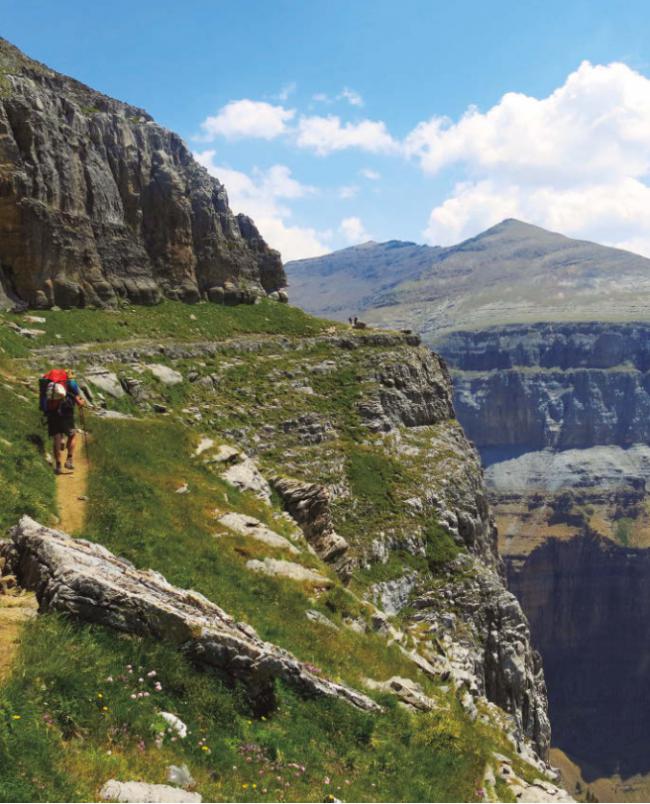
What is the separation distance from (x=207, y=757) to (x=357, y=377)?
151 ft

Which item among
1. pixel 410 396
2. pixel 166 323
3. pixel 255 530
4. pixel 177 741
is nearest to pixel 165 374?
pixel 166 323

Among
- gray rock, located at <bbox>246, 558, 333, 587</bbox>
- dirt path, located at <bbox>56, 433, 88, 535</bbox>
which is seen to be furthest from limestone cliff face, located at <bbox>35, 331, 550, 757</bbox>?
dirt path, located at <bbox>56, 433, 88, 535</bbox>

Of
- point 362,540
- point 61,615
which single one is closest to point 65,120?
point 362,540

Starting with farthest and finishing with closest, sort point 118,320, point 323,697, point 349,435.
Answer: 1. point 118,320
2. point 349,435
3. point 323,697

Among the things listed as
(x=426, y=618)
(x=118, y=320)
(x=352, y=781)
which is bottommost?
(x=426, y=618)

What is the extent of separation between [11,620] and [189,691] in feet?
11.2

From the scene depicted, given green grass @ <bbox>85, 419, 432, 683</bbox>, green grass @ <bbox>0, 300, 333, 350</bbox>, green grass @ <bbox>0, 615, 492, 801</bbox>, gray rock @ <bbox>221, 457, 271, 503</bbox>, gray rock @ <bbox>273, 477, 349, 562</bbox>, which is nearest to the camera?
green grass @ <bbox>0, 615, 492, 801</bbox>

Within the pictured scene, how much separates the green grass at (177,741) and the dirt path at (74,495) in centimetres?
884

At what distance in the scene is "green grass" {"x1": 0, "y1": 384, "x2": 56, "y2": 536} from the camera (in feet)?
60.2

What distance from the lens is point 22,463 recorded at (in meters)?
22.3

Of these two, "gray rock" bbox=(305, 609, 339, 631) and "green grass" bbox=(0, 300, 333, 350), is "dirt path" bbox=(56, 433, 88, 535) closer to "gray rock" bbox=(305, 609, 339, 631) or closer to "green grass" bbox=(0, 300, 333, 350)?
"gray rock" bbox=(305, 609, 339, 631)

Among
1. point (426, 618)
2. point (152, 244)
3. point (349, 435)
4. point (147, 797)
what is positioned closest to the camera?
point (147, 797)

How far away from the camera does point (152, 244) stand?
6094cm

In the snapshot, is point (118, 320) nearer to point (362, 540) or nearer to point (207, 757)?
point (362, 540)
